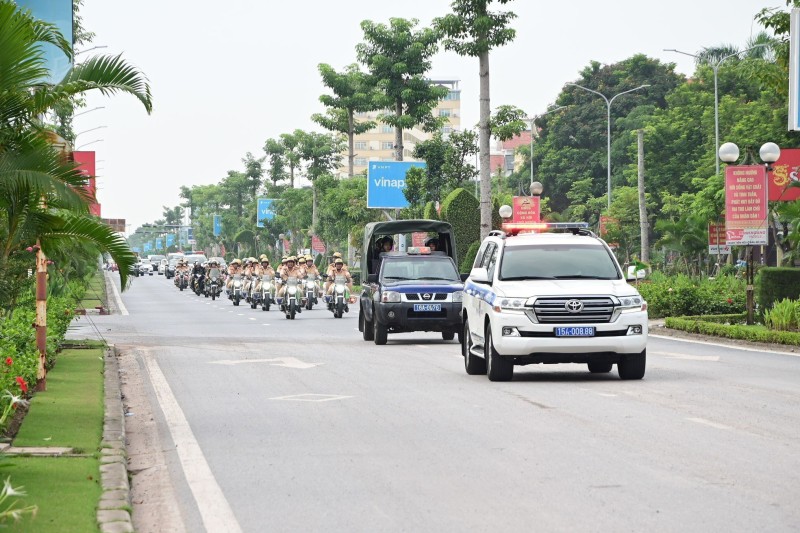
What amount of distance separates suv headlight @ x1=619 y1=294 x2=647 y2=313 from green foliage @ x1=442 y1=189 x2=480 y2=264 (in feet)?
161

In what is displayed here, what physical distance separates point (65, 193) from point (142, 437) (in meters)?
2.33

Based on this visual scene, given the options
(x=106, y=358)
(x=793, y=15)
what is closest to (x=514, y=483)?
(x=106, y=358)

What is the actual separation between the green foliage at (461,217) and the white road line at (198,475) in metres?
50.9

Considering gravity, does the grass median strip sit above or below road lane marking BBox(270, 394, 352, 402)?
above

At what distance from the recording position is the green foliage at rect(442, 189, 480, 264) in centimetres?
6800

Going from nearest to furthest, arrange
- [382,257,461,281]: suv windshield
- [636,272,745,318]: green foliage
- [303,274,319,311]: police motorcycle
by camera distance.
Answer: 1. [382,257,461,281]: suv windshield
2. [636,272,745,318]: green foliage
3. [303,274,319,311]: police motorcycle

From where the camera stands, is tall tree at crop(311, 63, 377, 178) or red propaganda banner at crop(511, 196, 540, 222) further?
tall tree at crop(311, 63, 377, 178)

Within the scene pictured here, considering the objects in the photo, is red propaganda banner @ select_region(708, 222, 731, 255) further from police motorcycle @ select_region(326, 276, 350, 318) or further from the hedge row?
the hedge row

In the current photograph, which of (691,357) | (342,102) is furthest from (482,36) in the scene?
(342,102)

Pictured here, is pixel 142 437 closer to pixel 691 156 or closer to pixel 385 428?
pixel 385 428

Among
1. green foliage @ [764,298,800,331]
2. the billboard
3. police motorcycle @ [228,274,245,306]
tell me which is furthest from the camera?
police motorcycle @ [228,274,245,306]

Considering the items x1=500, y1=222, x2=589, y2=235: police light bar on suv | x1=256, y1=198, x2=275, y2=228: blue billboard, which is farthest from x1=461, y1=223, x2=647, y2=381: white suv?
x1=256, y1=198, x2=275, y2=228: blue billboard

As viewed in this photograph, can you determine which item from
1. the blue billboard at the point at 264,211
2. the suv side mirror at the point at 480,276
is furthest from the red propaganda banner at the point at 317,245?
the suv side mirror at the point at 480,276

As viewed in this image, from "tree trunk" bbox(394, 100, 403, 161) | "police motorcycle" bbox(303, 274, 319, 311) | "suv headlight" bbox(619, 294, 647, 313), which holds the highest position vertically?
"tree trunk" bbox(394, 100, 403, 161)
